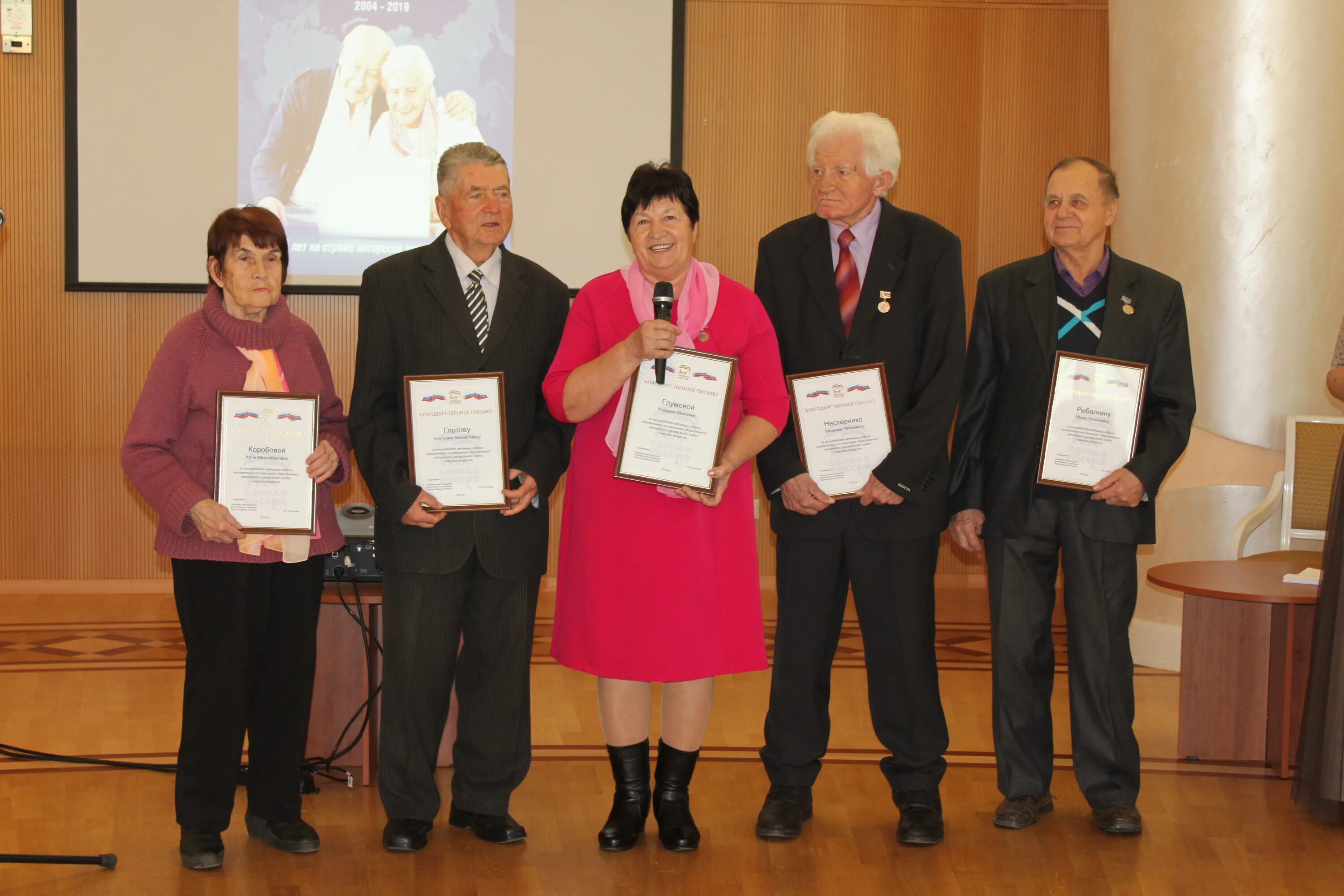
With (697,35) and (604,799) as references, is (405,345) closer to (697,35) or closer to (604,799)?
(604,799)

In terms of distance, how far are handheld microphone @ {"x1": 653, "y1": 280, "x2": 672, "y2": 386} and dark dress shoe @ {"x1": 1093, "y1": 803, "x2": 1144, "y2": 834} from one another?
1.69 meters

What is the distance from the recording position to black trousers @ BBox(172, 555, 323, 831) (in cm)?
294

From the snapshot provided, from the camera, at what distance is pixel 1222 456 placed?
5.27 metres

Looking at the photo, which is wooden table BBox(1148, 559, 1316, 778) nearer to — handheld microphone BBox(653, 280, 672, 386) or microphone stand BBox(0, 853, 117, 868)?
handheld microphone BBox(653, 280, 672, 386)

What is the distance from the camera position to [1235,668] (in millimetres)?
4066

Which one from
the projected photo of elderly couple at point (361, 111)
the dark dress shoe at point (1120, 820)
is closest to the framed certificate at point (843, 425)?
the dark dress shoe at point (1120, 820)

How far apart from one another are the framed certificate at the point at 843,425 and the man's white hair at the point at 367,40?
4.30m

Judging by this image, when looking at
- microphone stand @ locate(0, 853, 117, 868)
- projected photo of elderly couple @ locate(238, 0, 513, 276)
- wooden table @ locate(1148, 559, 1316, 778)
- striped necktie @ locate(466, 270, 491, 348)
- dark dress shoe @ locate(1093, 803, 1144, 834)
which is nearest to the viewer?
microphone stand @ locate(0, 853, 117, 868)

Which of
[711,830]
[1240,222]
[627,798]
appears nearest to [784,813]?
[711,830]

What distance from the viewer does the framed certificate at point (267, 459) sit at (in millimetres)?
2895

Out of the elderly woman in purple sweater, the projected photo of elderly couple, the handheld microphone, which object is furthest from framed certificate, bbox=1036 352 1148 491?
the projected photo of elderly couple

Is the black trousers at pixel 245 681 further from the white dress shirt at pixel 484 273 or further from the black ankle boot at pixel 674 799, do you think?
the black ankle boot at pixel 674 799

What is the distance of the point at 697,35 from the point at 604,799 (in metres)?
4.54

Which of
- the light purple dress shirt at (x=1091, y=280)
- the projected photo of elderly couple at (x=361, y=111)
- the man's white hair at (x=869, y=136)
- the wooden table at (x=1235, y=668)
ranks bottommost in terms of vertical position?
the wooden table at (x=1235, y=668)
